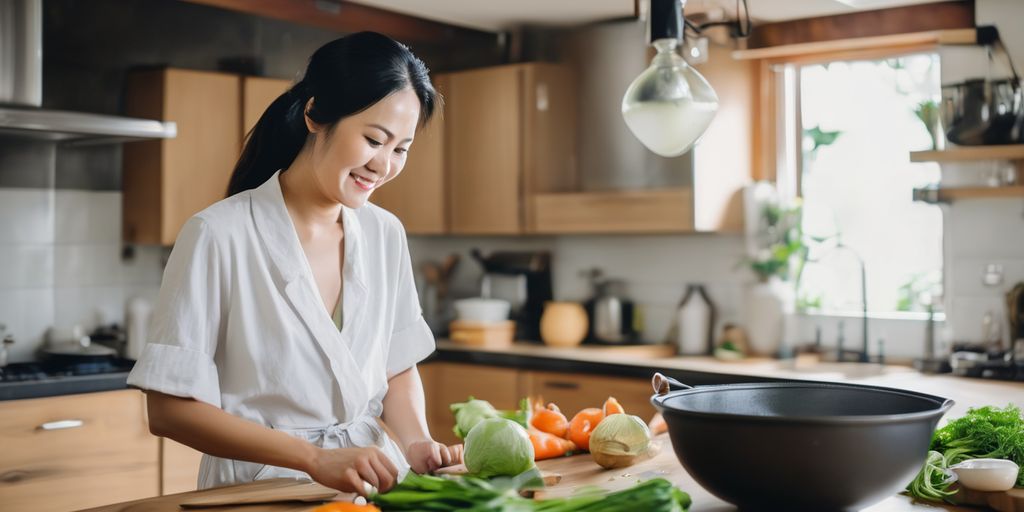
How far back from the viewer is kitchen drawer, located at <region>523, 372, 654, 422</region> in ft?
13.4

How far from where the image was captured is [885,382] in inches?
147

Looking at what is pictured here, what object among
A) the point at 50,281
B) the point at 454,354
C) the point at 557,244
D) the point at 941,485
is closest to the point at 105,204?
the point at 50,281

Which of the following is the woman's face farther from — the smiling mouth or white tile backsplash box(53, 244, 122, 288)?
white tile backsplash box(53, 244, 122, 288)

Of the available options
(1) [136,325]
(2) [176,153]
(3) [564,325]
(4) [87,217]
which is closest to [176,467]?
(1) [136,325]

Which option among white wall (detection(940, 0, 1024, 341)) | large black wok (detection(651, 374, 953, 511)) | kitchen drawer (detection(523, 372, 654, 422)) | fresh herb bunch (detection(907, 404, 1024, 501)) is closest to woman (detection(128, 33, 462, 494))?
large black wok (detection(651, 374, 953, 511))

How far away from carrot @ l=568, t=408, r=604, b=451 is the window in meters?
2.50

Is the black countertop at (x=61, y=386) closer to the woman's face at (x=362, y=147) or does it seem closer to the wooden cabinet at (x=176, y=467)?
the wooden cabinet at (x=176, y=467)

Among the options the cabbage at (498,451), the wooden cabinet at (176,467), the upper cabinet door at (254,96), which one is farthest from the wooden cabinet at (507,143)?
the cabbage at (498,451)

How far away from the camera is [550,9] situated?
475 cm

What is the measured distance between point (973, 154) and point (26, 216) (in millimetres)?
3519

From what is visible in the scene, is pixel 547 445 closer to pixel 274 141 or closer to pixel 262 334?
pixel 262 334

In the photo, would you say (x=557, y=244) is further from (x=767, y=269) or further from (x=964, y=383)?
(x=964, y=383)

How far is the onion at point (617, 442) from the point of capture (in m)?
1.97

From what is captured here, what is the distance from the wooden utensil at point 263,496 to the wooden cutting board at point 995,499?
1.00 meters
